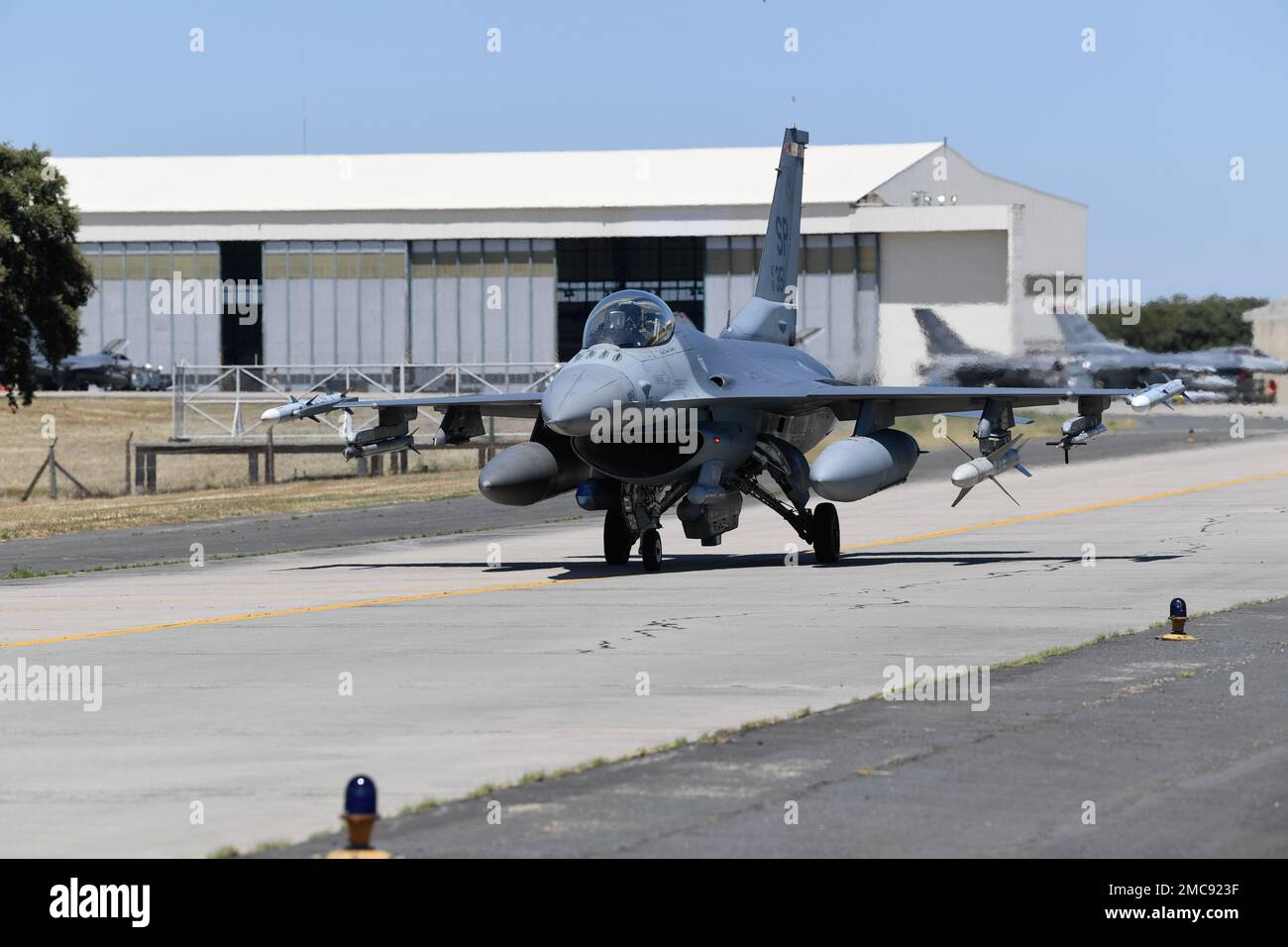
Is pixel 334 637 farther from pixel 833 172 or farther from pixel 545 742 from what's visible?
pixel 833 172

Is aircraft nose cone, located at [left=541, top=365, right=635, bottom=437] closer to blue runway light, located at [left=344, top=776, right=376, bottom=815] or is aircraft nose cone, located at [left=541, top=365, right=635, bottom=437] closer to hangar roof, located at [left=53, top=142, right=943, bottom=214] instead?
blue runway light, located at [left=344, top=776, right=376, bottom=815]

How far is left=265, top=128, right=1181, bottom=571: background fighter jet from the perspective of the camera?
26109 mm

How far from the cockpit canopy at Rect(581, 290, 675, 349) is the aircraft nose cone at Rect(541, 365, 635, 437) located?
85 cm

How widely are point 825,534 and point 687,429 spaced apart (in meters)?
2.86

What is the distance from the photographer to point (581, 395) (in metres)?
25.1

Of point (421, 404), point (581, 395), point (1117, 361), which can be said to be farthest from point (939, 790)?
point (1117, 361)

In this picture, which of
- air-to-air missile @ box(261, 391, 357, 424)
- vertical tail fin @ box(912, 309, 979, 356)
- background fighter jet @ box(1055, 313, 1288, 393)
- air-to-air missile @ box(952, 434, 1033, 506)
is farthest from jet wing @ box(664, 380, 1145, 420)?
background fighter jet @ box(1055, 313, 1288, 393)

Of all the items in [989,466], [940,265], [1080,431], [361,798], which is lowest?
[361,798]

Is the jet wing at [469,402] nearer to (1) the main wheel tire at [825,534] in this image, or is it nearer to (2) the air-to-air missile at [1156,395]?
(1) the main wheel tire at [825,534]

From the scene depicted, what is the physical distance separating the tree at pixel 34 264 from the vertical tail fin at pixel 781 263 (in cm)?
2588

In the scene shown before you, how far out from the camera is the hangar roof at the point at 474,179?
86.2 metres

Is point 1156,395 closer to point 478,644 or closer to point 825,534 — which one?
point 825,534
